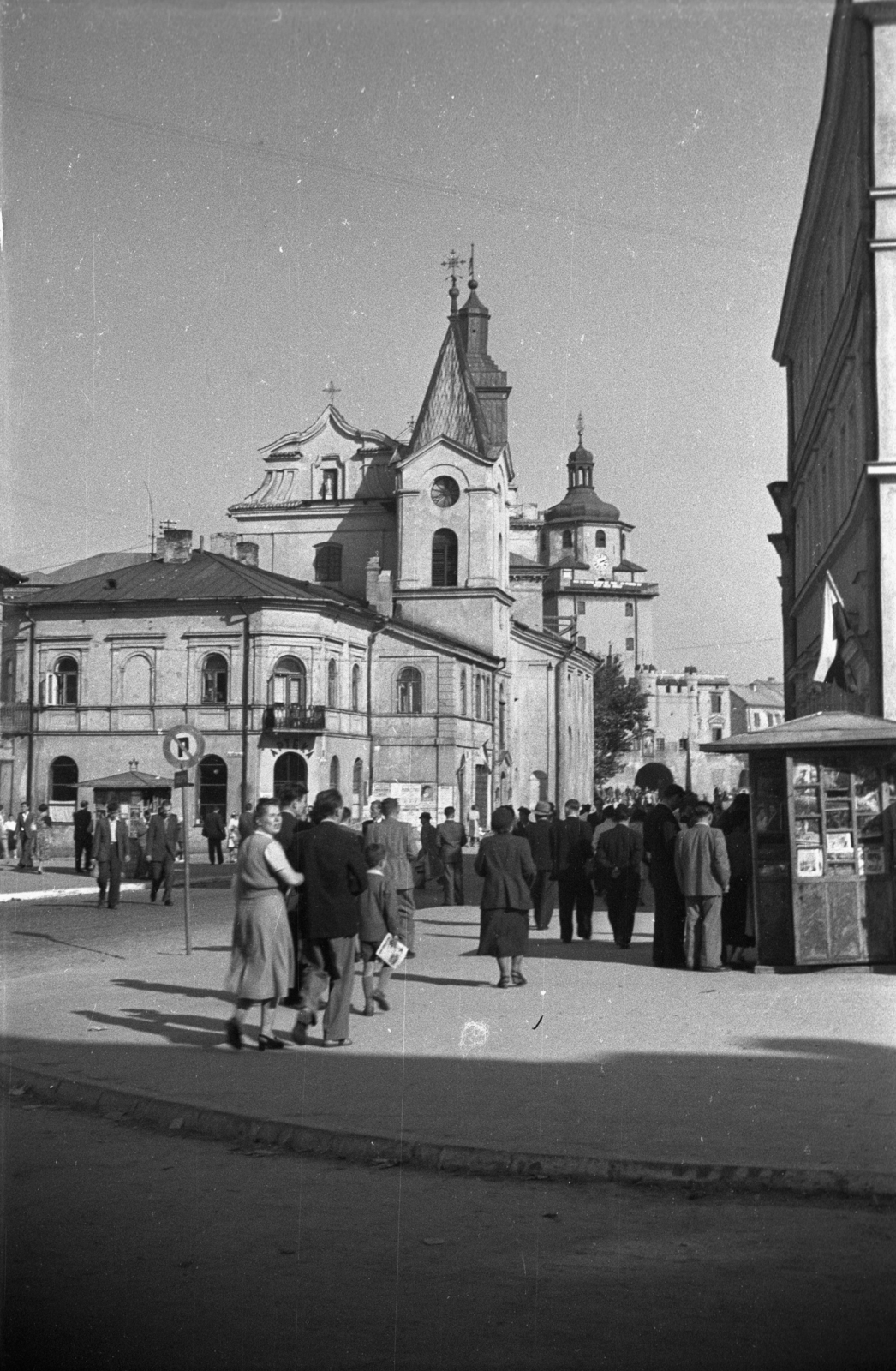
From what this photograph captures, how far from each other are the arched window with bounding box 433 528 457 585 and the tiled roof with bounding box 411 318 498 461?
427 cm

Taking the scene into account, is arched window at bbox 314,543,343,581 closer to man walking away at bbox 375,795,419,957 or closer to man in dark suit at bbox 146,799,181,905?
man in dark suit at bbox 146,799,181,905

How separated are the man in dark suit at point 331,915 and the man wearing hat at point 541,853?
9104 mm

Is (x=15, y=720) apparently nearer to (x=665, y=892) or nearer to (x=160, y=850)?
(x=160, y=850)

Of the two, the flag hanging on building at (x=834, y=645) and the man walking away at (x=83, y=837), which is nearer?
the flag hanging on building at (x=834, y=645)

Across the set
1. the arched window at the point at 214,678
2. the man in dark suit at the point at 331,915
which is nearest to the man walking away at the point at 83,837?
the arched window at the point at 214,678

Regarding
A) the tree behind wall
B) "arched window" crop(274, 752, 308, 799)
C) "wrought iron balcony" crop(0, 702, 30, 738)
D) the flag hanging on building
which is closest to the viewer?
the flag hanging on building

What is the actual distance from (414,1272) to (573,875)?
14607mm

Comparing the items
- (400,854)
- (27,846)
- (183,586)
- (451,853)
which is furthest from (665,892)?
(183,586)

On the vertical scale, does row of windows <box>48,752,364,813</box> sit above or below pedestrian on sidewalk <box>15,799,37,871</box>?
above

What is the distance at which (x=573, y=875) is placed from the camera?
20.9 metres

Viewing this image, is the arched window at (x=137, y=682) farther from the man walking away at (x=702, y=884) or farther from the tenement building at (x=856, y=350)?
the man walking away at (x=702, y=884)

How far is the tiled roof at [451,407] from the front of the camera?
256ft

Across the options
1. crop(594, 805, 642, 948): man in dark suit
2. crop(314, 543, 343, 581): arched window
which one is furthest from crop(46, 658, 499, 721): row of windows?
crop(594, 805, 642, 948): man in dark suit

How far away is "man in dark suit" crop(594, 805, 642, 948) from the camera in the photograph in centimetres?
1973
